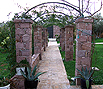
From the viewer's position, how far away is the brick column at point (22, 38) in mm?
3580

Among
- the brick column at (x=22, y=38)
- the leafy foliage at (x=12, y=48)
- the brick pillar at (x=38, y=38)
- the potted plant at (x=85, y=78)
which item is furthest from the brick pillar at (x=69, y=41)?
the leafy foliage at (x=12, y=48)

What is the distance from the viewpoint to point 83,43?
3.64m

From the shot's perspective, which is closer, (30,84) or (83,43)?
(30,84)

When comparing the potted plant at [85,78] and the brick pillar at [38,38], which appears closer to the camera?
the potted plant at [85,78]

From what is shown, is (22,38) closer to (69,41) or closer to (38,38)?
(38,38)

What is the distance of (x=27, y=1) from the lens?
441 centimetres

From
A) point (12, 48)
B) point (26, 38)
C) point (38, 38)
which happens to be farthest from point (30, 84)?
point (38, 38)

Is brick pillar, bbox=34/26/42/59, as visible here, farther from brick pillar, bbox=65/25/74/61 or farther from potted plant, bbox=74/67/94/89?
potted plant, bbox=74/67/94/89

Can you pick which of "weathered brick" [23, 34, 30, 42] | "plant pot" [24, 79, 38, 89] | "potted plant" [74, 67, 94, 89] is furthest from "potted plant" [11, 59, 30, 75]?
"potted plant" [74, 67, 94, 89]

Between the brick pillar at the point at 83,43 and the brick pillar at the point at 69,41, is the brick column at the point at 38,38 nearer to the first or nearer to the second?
the brick pillar at the point at 69,41

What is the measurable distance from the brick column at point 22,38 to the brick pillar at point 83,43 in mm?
1481

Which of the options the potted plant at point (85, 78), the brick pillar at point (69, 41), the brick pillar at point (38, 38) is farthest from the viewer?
the brick pillar at point (38, 38)

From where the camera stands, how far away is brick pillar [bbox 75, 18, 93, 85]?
11.7ft

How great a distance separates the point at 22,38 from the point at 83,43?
6.00 ft
